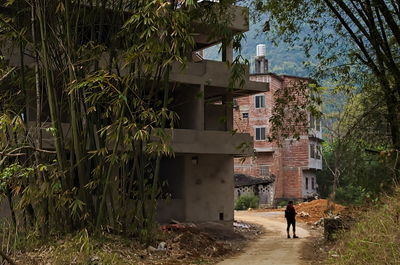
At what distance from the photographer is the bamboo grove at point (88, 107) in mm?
9398

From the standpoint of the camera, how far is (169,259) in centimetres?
1068

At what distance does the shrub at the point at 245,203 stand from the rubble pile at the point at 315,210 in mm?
5406

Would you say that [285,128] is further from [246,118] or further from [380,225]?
[246,118]

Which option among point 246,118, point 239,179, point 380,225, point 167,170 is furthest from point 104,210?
point 246,118

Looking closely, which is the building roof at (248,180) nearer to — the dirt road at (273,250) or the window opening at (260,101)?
the window opening at (260,101)

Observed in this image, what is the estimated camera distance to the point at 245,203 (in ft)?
107

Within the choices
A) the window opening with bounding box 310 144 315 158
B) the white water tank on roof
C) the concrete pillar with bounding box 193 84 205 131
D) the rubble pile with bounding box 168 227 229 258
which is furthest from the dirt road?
the white water tank on roof

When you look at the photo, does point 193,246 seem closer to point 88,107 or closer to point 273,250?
point 273,250

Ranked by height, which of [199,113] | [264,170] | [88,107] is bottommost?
[264,170]

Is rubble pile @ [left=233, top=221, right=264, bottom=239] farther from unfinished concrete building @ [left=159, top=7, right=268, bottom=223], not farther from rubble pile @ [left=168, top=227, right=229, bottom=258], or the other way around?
rubble pile @ [left=168, top=227, right=229, bottom=258]

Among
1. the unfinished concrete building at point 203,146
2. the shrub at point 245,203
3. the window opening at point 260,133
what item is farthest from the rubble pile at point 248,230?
the window opening at point 260,133

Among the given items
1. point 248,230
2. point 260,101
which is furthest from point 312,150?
point 248,230

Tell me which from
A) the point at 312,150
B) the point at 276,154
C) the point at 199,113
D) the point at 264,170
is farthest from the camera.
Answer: the point at 312,150

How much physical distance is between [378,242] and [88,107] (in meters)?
5.93
